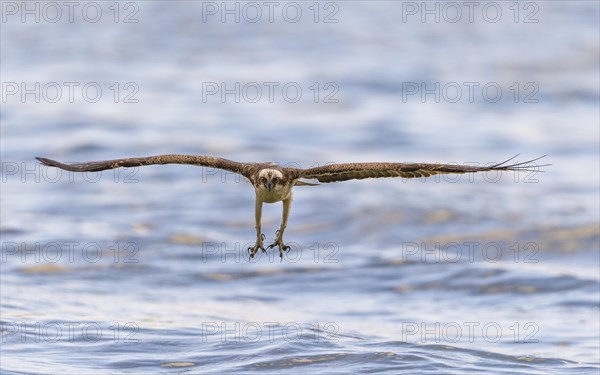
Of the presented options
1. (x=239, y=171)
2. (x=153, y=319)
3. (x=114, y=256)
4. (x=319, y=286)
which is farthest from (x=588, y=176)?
(x=239, y=171)

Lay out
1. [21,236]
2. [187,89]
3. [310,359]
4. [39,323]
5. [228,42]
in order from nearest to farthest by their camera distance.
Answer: [310,359], [39,323], [21,236], [187,89], [228,42]

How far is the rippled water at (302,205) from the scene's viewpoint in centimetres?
2394

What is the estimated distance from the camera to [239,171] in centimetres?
1708

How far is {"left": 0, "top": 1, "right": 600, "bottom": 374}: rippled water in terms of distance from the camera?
23938 mm

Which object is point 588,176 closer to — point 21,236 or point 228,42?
point 21,236

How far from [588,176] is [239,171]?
23686 millimetres

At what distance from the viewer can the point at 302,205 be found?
35375mm
